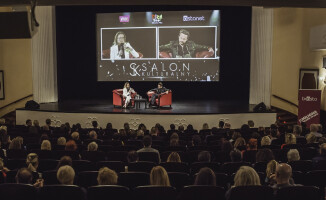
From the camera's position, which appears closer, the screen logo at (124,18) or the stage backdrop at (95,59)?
the screen logo at (124,18)

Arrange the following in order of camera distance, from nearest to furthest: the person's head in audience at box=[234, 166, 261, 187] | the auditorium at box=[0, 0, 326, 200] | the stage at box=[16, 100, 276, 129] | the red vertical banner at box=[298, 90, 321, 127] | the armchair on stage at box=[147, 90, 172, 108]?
→ the person's head in audience at box=[234, 166, 261, 187]
the auditorium at box=[0, 0, 326, 200]
the red vertical banner at box=[298, 90, 321, 127]
the stage at box=[16, 100, 276, 129]
the armchair on stage at box=[147, 90, 172, 108]

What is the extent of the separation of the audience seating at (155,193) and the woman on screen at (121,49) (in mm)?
12778

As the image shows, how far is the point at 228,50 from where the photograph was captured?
16.7 meters

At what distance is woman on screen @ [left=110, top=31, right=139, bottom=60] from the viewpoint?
1586 centimetres

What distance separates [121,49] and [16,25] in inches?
499

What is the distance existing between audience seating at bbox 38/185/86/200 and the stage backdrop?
44.7 feet

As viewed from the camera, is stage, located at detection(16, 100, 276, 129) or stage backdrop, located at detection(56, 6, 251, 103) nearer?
stage, located at detection(16, 100, 276, 129)

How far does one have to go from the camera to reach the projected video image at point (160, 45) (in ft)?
50.9

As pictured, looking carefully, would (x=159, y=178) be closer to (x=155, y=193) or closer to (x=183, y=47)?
(x=155, y=193)

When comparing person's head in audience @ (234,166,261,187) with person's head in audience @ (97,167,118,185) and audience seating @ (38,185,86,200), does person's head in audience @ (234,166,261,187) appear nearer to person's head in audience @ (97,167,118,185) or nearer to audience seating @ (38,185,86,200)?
person's head in audience @ (97,167,118,185)

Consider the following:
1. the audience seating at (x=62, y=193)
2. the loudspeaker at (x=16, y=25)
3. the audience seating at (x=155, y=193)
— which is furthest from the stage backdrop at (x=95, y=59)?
the audience seating at (x=62, y=193)

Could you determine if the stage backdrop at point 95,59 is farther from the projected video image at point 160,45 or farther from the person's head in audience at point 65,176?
the person's head in audience at point 65,176

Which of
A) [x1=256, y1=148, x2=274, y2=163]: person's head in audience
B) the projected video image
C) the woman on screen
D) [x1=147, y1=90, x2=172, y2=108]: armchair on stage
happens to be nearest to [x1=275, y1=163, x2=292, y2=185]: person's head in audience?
[x1=256, y1=148, x2=274, y2=163]: person's head in audience

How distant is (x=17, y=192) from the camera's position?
3.46m
